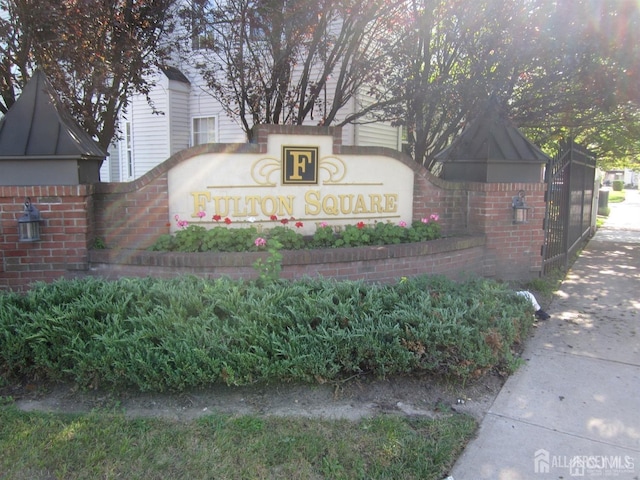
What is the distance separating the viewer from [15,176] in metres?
4.85

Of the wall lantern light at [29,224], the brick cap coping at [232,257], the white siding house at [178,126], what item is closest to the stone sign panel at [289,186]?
the brick cap coping at [232,257]

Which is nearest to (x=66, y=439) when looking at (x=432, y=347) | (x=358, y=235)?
(x=432, y=347)

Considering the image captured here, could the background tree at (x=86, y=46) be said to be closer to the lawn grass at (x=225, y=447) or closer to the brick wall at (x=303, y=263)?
the brick wall at (x=303, y=263)

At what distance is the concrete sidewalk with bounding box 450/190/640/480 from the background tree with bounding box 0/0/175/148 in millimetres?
5767

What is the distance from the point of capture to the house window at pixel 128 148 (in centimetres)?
1398

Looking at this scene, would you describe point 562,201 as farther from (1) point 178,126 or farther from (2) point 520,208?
(1) point 178,126

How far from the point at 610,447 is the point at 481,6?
18.3 feet

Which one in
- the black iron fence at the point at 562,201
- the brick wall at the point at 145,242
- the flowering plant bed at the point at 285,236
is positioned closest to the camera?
the brick wall at the point at 145,242

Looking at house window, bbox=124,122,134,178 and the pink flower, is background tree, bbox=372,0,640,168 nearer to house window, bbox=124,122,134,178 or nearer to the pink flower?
the pink flower

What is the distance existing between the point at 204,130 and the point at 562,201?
8.84m

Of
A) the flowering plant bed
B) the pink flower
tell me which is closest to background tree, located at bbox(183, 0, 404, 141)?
the flowering plant bed

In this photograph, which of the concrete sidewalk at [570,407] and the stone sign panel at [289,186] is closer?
the concrete sidewalk at [570,407]

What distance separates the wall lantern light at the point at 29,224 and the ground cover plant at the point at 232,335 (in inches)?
34.0

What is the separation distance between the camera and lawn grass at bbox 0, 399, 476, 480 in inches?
105
